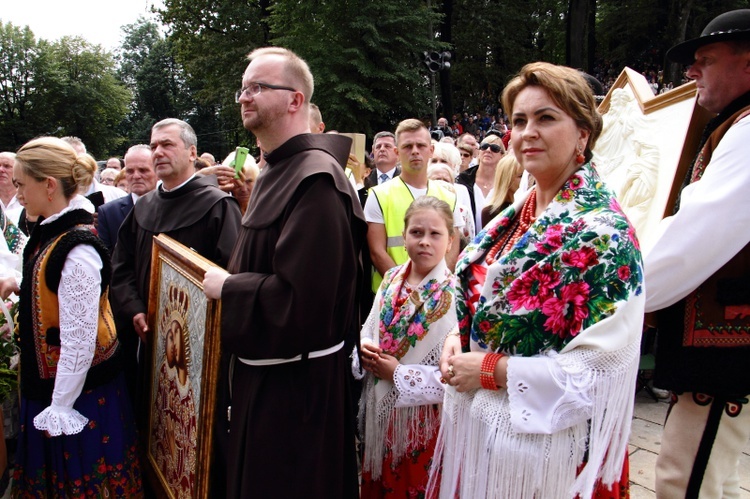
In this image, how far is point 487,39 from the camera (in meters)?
28.8

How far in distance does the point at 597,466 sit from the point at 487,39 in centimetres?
3006

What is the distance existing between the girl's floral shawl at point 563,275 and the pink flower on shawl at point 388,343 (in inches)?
32.7

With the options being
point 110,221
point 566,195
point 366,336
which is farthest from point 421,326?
point 110,221

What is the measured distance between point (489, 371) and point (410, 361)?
853 mm

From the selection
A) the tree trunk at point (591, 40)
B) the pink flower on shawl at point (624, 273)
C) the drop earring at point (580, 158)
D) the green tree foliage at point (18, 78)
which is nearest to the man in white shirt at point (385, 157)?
Answer: the drop earring at point (580, 158)

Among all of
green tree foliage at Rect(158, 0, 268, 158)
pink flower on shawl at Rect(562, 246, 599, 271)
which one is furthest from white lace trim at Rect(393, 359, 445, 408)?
green tree foliage at Rect(158, 0, 268, 158)

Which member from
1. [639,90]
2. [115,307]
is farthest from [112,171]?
[639,90]

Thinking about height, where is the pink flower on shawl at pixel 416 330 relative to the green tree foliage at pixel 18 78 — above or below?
below

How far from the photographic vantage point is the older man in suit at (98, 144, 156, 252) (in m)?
4.18

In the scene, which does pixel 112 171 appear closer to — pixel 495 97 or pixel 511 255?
pixel 511 255

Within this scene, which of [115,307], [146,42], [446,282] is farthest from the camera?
[146,42]

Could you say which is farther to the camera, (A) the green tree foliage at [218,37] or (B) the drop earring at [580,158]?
(A) the green tree foliage at [218,37]

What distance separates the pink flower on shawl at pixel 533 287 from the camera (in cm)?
164

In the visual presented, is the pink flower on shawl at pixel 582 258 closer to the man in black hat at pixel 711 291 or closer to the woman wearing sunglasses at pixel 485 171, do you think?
the man in black hat at pixel 711 291
